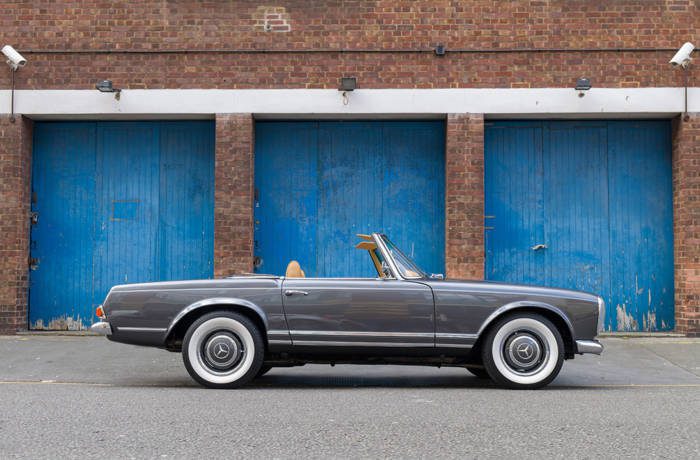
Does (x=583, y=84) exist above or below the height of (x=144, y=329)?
above

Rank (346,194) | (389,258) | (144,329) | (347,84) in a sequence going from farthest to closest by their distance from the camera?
(346,194), (347,84), (389,258), (144,329)

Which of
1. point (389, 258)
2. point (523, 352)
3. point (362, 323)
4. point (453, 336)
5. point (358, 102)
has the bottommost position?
point (523, 352)

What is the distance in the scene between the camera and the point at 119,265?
12.5 meters

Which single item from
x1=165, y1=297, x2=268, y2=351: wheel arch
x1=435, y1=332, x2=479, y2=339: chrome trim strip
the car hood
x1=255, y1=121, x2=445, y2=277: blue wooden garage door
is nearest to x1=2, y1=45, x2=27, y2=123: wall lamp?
x1=255, y1=121, x2=445, y2=277: blue wooden garage door

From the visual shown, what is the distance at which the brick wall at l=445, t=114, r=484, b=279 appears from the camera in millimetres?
11914

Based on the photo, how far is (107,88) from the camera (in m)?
12.0

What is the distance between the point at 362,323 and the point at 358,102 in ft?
18.3

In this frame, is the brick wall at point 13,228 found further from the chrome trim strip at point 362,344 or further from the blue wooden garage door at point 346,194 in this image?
the chrome trim strip at point 362,344

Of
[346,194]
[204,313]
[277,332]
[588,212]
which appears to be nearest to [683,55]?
[588,212]

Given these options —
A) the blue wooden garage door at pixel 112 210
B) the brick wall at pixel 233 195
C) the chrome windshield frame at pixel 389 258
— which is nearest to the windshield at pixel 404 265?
the chrome windshield frame at pixel 389 258

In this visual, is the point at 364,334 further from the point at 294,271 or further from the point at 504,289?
the point at 504,289

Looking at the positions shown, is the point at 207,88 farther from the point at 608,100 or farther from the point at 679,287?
the point at 679,287

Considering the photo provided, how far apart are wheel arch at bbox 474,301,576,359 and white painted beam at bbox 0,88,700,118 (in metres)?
5.38

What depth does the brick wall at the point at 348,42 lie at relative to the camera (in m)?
12.0
